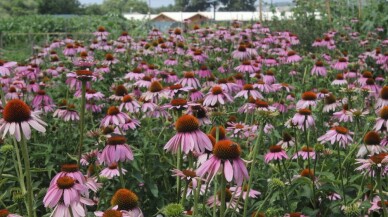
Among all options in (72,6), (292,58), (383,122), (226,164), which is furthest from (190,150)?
(72,6)

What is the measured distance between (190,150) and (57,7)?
54.1m

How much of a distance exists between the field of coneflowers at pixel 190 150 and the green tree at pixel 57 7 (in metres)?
49.5

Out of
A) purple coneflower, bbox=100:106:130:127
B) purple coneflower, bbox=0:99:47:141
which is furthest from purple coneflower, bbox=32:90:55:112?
purple coneflower, bbox=0:99:47:141

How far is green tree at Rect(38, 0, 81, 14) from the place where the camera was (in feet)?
170

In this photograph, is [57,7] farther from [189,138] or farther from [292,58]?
[189,138]

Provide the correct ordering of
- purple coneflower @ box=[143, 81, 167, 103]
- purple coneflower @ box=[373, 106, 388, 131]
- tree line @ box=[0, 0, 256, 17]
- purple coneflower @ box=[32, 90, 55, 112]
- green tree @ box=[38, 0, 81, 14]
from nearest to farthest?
1. purple coneflower @ box=[373, 106, 388, 131]
2. purple coneflower @ box=[143, 81, 167, 103]
3. purple coneflower @ box=[32, 90, 55, 112]
4. tree line @ box=[0, 0, 256, 17]
5. green tree @ box=[38, 0, 81, 14]

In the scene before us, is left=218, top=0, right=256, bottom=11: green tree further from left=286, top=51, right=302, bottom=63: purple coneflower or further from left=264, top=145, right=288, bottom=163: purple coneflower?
left=264, top=145, right=288, bottom=163: purple coneflower

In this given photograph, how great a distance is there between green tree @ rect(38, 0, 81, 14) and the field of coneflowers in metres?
49.5

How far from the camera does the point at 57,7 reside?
5272 cm

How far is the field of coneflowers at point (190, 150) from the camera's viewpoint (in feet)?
5.26

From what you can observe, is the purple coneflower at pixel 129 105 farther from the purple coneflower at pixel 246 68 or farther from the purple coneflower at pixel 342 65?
the purple coneflower at pixel 342 65

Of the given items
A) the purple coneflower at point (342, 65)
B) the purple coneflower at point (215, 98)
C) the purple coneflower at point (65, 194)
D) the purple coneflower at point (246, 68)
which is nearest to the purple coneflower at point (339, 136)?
the purple coneflower at point (215, 98)

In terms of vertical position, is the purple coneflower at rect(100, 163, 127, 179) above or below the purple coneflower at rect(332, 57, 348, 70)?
below

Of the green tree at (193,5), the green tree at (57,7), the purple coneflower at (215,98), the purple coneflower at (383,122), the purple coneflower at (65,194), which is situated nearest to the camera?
the purple coneflower at (65,194)
